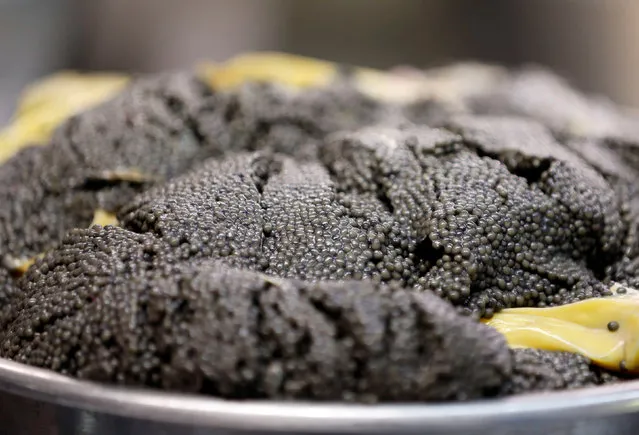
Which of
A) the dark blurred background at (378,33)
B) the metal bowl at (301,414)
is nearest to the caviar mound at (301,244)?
the metal bowl at (301,414)

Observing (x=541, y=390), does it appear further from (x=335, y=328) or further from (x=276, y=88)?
(x=276, y=88)

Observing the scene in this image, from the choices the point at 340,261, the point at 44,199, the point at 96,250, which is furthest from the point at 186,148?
the point at 340,261

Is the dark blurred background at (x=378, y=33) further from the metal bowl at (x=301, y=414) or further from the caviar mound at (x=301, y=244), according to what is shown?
the metal bowl at (x=301, y=414)

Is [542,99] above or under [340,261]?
above

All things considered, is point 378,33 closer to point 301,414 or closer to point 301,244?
point 301,244

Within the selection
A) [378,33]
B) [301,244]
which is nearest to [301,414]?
[301,244]

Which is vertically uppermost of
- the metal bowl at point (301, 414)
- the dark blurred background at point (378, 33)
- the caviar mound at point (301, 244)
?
the dark blurred background at point (378, 33)

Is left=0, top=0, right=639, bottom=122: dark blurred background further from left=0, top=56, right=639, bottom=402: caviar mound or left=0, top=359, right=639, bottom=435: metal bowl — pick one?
left=0, top=359, right=639, bottom=435: metal bowl
